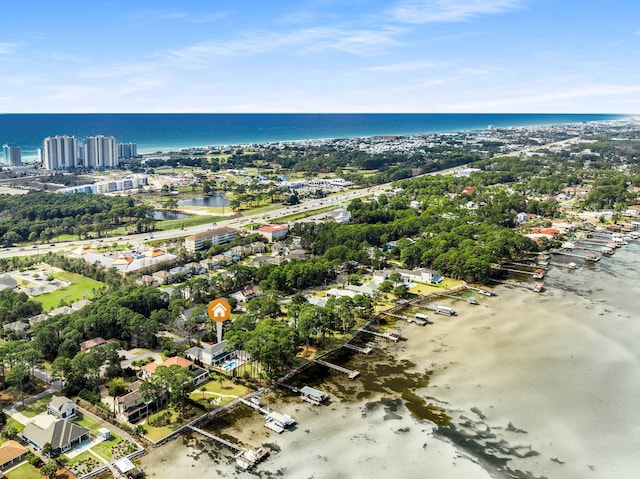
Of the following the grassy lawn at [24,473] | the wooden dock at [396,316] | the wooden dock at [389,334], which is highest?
the wooden dock at [396,316]

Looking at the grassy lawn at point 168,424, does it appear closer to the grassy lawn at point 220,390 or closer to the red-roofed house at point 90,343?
the grassy lawn at point 220,390

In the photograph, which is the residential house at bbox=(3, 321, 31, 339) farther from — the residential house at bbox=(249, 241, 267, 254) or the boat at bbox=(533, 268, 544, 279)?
the boat at bbox=(533, 268, 544, 279)

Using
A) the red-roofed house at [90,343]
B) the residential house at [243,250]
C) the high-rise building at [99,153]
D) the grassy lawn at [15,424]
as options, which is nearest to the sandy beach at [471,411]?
the grassy lawn at [15,424]

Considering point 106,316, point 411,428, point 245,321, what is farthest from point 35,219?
point 411,428

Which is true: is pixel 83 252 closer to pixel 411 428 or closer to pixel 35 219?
pixel 35 219

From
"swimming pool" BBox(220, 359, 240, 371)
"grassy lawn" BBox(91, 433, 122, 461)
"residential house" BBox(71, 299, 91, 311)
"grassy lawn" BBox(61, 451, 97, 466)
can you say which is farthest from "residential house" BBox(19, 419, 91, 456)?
"residential house" BBox(71, 299, 91, 311)
